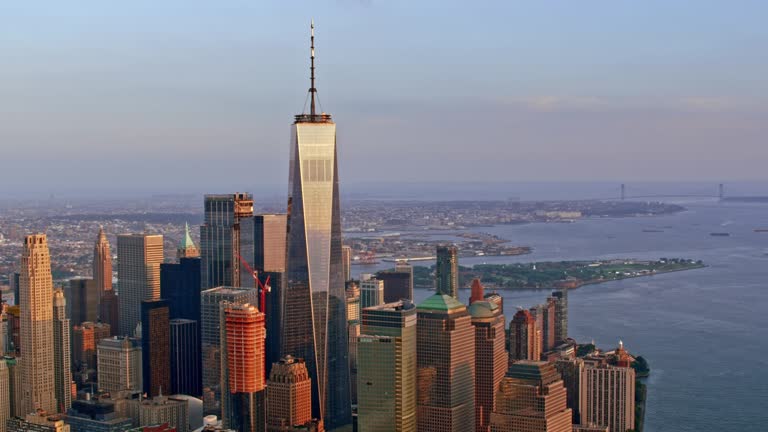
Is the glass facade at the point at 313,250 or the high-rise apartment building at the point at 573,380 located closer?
the high-rise apartment building at the point at 573,380

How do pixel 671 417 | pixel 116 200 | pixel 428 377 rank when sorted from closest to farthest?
pixel 428 377 < pixel 671 417 < pixel 116 200

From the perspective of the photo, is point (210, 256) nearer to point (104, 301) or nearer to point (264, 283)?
point (264, 283)

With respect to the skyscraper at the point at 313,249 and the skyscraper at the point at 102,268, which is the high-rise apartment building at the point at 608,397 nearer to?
the skyscraper at the point at 313,249

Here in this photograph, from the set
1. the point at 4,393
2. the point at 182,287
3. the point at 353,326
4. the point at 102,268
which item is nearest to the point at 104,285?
the point at 102,268

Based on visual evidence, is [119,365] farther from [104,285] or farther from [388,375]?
[388,375]

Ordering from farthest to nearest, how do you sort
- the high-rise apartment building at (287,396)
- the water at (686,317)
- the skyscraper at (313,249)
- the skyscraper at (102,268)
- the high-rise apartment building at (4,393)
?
the skyscraper at (102,268) < the water at (686,317) < the skyscraper at (313,249) < the high-rise apartment building at (4,393) < the high-rise apartment building at (287,396)

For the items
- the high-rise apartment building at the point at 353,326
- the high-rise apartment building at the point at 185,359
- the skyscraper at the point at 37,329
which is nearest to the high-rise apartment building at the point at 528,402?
the high-rise apartment building at the point at 353,326

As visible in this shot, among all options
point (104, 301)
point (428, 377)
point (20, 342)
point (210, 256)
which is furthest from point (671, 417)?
point (104, 301)
